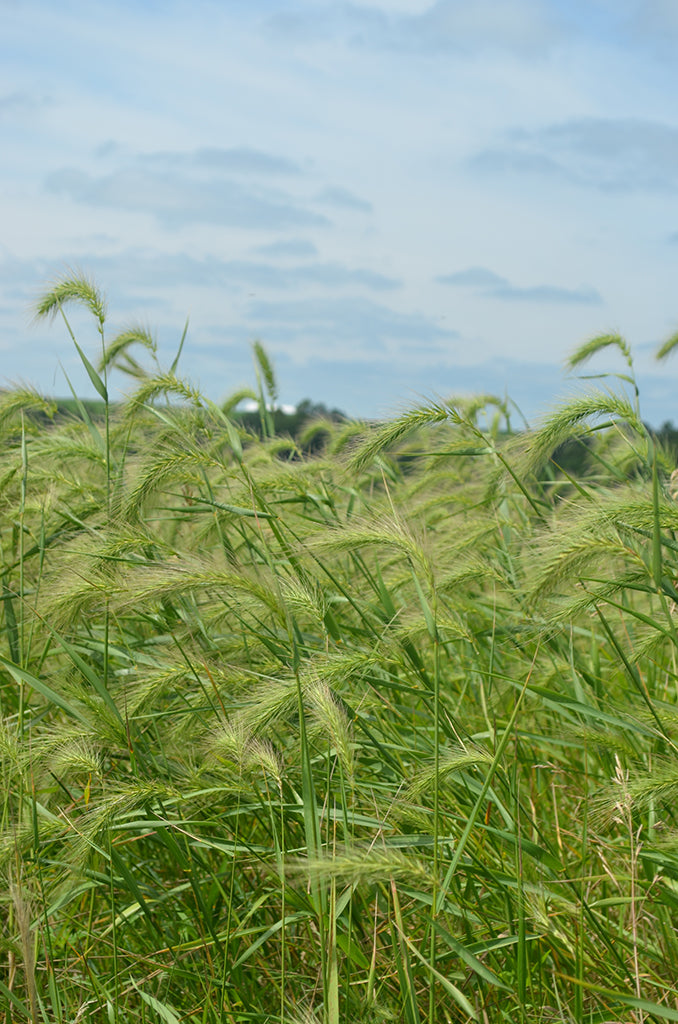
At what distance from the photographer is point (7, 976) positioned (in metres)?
1.99

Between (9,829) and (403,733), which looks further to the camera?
(403,733)

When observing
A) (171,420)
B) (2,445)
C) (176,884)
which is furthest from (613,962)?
(2,445)

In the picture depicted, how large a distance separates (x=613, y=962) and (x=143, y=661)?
4.32 feet

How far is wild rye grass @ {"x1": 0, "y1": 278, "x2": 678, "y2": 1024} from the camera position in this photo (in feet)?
4.96

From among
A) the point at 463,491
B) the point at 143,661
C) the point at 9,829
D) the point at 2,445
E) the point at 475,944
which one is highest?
the point at 2,445

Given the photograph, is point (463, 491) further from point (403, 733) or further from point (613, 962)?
point (613, 962)

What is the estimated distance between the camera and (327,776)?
5.91 feet

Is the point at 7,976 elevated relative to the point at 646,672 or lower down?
lower down

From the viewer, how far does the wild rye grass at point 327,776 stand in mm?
1512

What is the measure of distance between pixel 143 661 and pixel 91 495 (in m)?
0.69

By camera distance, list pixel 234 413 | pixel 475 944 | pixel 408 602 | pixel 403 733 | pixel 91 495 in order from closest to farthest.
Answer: pixel 475 944 < pixel 403 733 < pixel 408 602 < pixel 91 495 < pixel 234 413

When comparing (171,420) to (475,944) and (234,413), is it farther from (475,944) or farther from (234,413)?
(234,413)

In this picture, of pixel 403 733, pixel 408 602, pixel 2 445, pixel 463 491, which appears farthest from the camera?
pixel 463 491

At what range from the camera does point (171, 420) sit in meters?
2.30
